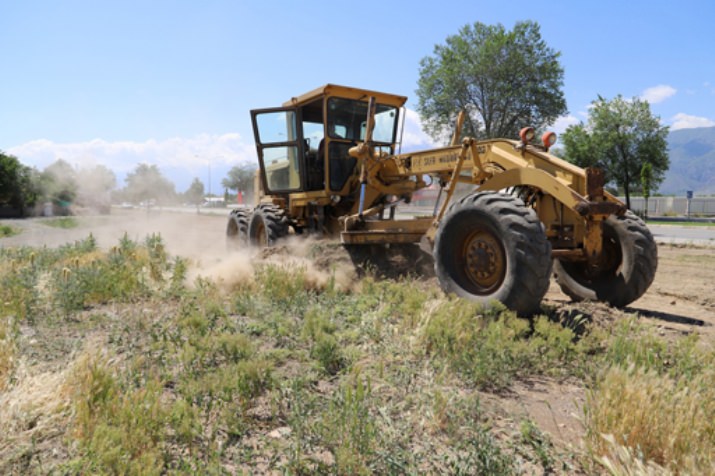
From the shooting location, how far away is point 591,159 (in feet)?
113

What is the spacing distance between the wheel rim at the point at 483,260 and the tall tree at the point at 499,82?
24.6 m

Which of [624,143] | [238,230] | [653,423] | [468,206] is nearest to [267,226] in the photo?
[238,230]

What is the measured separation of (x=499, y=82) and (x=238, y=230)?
72.5ft

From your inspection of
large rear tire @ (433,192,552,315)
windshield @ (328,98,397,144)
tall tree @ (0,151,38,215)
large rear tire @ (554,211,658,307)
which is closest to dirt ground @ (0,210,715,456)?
large rear tire @ (554,211,658,307)

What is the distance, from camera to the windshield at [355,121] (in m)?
8.91

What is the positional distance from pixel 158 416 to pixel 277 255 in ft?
18.8

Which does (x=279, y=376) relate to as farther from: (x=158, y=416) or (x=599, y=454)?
(x=599, y=454)

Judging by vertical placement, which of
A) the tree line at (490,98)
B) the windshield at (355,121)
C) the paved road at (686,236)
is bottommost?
the paved road at (686,236)

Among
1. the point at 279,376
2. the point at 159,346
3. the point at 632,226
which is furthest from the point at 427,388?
the point at 632,226

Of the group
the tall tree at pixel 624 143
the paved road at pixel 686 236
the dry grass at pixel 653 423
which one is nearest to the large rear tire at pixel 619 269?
the dry grass at pixel 653 423

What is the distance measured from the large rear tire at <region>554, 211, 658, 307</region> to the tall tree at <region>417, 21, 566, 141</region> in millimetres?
23905

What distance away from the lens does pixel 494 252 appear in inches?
207

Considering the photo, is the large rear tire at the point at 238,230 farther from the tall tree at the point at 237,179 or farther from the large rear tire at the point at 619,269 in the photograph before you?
the tall tree at the point at 237,179

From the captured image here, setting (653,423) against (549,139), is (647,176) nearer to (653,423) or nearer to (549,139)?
(549,139)
